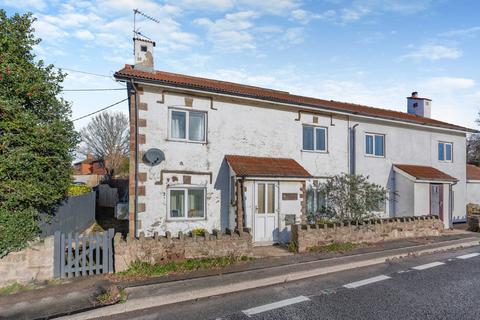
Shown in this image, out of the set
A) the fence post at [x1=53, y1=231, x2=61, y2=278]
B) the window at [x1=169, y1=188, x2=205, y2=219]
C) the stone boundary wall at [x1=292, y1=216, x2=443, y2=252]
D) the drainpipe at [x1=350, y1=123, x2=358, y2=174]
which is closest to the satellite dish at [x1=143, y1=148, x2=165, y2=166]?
the window at [x1=169, y1=188, x2=205, y2=219]

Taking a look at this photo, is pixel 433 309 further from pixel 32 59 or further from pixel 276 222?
pixel 32 59

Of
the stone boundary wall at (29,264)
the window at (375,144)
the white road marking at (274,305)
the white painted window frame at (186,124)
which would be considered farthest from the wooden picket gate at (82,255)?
→ the window at (375,144)

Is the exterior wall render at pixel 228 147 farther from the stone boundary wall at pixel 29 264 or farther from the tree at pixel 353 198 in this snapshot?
the stone boundary wall at pixel 29 264

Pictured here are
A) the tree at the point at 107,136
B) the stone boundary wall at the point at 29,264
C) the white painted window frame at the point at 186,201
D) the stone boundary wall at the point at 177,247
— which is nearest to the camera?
the stone boundary wall at the point at 29,264

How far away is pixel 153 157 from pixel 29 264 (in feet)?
14.4

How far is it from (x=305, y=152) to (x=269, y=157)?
6.07 feet

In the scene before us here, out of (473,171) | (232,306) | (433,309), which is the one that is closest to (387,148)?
(433,309)

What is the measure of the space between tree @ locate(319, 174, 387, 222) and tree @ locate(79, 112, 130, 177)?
3956cm

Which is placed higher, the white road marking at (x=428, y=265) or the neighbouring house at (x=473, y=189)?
the neighbouring house at (x=473, y=189)

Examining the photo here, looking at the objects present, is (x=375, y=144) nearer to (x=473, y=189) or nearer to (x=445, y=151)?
(x=445, y=151)

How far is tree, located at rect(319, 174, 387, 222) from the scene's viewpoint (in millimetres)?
12000

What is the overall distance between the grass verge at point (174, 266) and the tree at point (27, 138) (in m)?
2.34

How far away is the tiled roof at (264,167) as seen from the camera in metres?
10.6

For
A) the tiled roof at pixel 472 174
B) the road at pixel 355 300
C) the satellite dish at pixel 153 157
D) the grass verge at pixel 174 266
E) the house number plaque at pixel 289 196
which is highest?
the satellite dish at pixel 153 157
